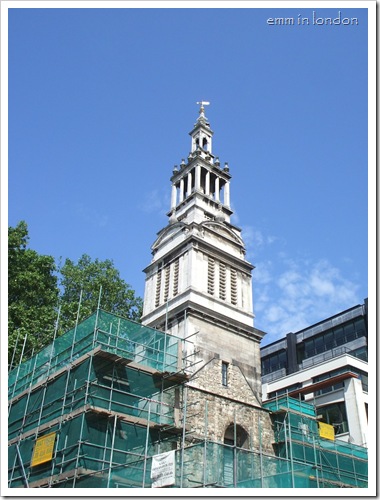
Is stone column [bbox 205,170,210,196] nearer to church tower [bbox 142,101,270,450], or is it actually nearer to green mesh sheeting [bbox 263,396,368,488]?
church tower [bbox 142,101,270,450]

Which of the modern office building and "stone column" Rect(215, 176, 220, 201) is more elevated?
"stone column" Rect(215, 176, 220, 201)

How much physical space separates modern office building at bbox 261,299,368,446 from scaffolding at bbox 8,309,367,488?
33.9 ft

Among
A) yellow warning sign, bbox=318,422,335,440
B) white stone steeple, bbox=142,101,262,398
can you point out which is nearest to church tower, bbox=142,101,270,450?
white stone steeple, bbox=142,101,262,398

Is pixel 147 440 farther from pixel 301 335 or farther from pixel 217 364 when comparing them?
pixel 301 335

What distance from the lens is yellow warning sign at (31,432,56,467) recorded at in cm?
2098

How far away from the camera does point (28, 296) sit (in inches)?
1427

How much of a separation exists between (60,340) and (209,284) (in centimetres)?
997

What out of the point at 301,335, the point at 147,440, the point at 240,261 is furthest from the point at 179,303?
the point at 301,335

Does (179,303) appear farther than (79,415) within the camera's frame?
Yes

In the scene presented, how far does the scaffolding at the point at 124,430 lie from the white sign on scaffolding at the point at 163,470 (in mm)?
148

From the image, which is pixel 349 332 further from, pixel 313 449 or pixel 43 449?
pixel 43 449

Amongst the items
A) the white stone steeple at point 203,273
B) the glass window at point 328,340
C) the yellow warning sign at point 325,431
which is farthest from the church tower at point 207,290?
the glass window at point 328,340

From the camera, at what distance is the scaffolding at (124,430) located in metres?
20.0

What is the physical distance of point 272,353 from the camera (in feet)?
184
